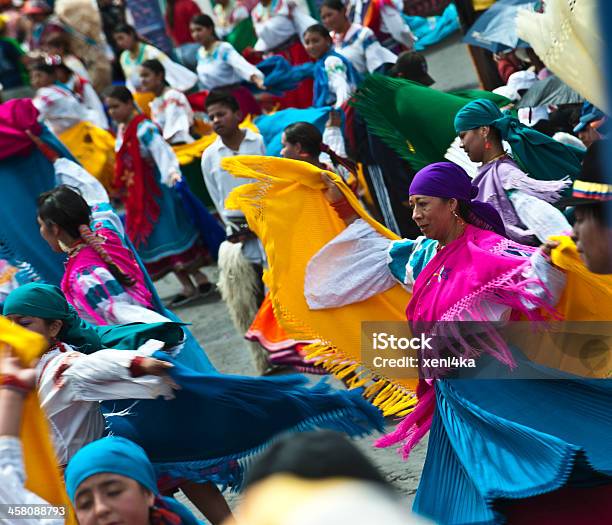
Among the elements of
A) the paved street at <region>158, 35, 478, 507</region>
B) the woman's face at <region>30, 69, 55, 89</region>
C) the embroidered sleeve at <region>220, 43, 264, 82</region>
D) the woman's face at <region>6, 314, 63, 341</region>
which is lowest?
the paved street at <region>158, 35, 478, 507</region>

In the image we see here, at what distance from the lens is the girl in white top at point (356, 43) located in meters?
9.60

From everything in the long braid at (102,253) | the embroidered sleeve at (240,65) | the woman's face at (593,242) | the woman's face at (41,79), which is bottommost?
the embroidered sleeve at (240,65)

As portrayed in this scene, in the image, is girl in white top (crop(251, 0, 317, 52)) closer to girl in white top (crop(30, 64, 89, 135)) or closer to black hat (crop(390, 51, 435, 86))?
girl in white top (crop(30, 64, 89, 135))

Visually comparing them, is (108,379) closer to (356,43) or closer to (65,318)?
(65,318)

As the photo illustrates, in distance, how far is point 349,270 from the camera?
5.67 m

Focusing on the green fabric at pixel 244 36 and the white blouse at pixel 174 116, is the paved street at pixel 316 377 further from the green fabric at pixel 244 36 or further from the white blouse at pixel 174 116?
the green fabric at pixel 244 36

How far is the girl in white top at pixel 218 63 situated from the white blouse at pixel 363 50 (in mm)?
986

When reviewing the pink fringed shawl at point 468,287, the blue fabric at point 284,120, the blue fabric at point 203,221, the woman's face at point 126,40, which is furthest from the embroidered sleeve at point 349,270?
the woman's face at point 126,40

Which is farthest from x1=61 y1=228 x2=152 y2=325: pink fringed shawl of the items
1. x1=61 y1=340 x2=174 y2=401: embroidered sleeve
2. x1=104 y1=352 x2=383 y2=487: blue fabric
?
x1=61 y1=340 x2=174 y2=401: embroidered sleeve

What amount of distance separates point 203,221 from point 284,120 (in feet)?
5.31

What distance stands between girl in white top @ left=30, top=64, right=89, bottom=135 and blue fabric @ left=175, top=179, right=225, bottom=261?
183cm

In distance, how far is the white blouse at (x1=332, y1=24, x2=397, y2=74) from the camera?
9.59 m

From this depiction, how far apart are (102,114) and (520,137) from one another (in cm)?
685

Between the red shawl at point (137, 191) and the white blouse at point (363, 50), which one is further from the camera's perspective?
the red shawl at point (137, 191)
